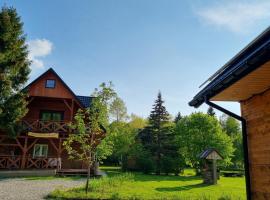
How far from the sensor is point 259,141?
15.2 ft

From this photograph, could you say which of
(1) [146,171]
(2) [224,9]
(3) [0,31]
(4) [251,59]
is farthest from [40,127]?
(4) [251,59]

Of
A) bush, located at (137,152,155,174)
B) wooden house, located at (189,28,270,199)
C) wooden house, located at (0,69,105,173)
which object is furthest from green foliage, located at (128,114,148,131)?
wooden house, located at (189,28,270,199)

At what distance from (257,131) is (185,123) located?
22994mm

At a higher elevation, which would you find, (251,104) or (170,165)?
(251,104)

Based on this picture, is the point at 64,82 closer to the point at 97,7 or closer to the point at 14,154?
the point at 14,154

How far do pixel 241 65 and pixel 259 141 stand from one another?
209 cm

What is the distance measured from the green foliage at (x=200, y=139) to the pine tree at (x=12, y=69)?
14993 millimetres


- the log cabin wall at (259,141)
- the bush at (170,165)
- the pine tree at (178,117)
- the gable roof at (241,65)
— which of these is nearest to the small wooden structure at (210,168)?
the bush at (170,165)

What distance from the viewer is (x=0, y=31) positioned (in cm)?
1770

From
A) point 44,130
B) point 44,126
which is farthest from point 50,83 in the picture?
point 44,130

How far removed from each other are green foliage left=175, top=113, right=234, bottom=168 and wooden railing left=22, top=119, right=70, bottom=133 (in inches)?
471

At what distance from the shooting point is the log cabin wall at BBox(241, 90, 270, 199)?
4.38 m

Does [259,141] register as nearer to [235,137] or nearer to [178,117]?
[235,137]

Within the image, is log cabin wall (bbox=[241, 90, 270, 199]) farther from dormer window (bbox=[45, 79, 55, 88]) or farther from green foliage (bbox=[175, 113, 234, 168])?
green foliage (bbox=[175, 113, 234, 168])
